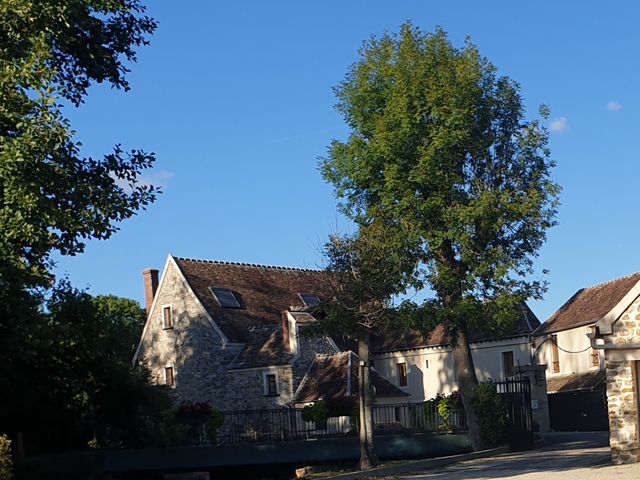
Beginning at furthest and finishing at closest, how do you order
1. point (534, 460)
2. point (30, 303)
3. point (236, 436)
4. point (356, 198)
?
1. point (356, 198)
2. point (236, 436)
3. point (534, 460)
4. point (30, 303)

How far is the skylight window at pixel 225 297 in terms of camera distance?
4784 centimetres

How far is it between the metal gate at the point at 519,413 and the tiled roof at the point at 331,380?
8.20 m

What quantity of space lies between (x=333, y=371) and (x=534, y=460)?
55.7ft

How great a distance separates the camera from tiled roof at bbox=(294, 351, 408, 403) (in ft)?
137

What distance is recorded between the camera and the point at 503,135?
37.2m

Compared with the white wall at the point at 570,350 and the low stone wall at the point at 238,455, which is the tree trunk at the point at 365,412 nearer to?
the low stone wall at the point at 238,455

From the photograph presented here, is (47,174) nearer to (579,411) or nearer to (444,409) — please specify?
(444,409)

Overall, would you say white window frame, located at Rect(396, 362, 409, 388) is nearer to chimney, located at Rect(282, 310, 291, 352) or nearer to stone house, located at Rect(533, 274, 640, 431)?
stone house, located at Rect(533, 274, 640, 431)

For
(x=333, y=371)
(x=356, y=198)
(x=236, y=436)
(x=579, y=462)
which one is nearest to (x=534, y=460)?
(x=579, y=462)

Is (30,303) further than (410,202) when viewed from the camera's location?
No

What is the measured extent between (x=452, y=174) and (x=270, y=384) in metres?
14.5

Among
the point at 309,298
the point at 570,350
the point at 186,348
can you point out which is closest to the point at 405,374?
the point at 309,298

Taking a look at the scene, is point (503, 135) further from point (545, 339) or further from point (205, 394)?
point (205, 394)

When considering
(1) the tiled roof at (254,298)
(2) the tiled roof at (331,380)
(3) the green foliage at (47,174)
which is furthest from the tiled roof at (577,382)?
(3) the green foliage at (47,174)
